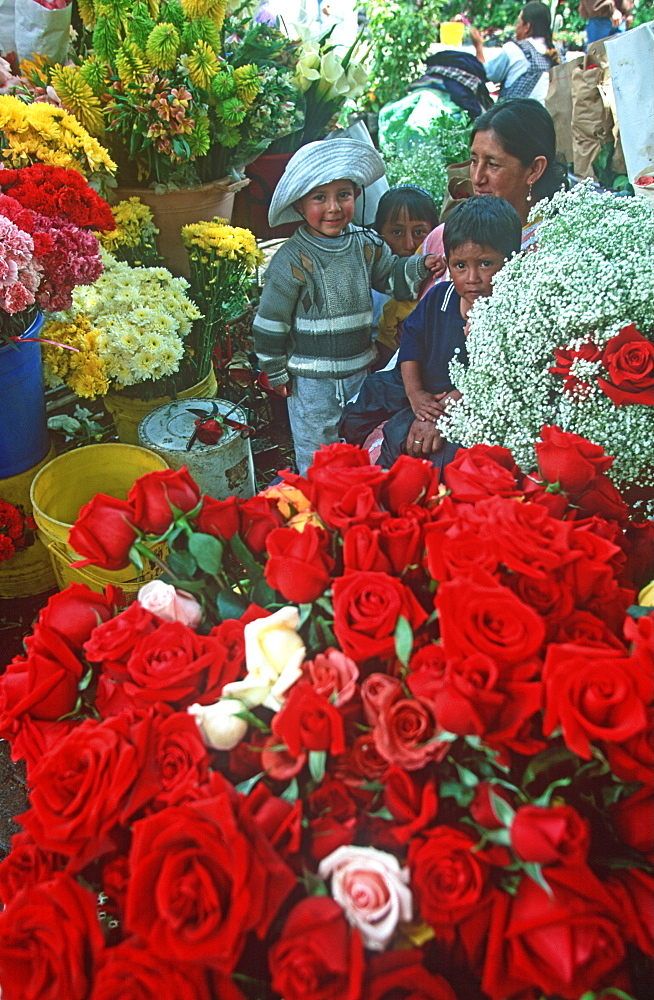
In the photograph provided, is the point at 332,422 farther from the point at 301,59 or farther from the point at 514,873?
the point at 514,873

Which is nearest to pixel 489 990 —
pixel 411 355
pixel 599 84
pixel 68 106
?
pixel 411 355

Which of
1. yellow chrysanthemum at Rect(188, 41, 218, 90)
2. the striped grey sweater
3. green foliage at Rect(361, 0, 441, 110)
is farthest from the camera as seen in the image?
green foliage at Rect(361, 0, 441, 110)

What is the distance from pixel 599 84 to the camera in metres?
2.40

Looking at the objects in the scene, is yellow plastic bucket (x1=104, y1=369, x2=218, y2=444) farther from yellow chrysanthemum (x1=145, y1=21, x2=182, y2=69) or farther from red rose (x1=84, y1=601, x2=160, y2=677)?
red rose (x1=84, y1=601, x2=160, y2=677)

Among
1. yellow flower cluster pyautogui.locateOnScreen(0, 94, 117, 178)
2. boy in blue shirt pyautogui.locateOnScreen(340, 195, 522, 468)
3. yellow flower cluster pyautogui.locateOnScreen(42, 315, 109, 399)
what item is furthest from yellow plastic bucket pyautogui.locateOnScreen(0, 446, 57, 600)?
boy in blue shirt pyautogui.locateOnScreen(340, 195, 522, 468)

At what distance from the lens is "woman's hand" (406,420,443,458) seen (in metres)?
1.64

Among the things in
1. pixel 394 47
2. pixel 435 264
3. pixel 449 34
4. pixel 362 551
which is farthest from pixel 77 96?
pixel 449 34

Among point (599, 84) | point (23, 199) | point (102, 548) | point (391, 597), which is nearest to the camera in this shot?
point (391, 597)

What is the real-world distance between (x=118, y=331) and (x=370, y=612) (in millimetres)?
1606

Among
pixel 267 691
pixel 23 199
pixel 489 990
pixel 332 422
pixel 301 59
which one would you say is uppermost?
pixel 301 59

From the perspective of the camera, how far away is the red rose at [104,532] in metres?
0.84

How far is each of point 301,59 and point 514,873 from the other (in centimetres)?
272

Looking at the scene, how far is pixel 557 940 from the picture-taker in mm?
535

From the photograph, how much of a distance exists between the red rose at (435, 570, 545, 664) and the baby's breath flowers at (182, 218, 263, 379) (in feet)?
6.30
